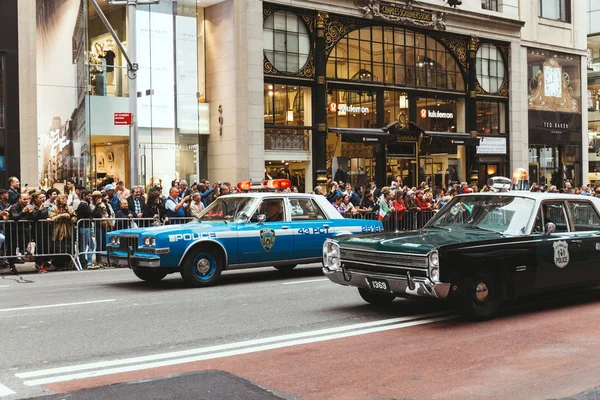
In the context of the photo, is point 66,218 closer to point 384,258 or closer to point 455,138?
point 384,258

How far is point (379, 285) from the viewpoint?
882 centimetres

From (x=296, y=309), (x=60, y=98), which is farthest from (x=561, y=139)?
(x=296, y=309)

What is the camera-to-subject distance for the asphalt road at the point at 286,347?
5.99m

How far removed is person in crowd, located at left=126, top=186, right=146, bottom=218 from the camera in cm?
1758

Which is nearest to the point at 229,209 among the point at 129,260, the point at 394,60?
the point at 129,260

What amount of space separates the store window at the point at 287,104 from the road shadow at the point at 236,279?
14.1m

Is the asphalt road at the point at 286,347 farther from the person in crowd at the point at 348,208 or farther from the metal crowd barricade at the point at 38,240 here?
the person in crowd at the point at 348,208

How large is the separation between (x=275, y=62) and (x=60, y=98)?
8.57m

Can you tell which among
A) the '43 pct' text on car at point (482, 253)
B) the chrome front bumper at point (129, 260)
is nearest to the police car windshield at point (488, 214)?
the '43 pct' text on car at point (482, 253)

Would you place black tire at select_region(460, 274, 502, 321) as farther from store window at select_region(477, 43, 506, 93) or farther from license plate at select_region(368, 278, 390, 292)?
store window at select_region(477, 43, 506, 93)

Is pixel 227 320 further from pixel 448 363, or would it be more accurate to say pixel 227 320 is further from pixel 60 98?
pixel 60 98

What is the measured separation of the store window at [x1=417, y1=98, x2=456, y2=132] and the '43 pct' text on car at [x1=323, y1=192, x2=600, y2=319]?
2320 centimetres

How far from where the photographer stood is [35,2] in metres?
23.0

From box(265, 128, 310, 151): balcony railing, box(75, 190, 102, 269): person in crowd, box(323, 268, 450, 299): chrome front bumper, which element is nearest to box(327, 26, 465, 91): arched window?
box(265, 128, 310, 151): balcony railing
